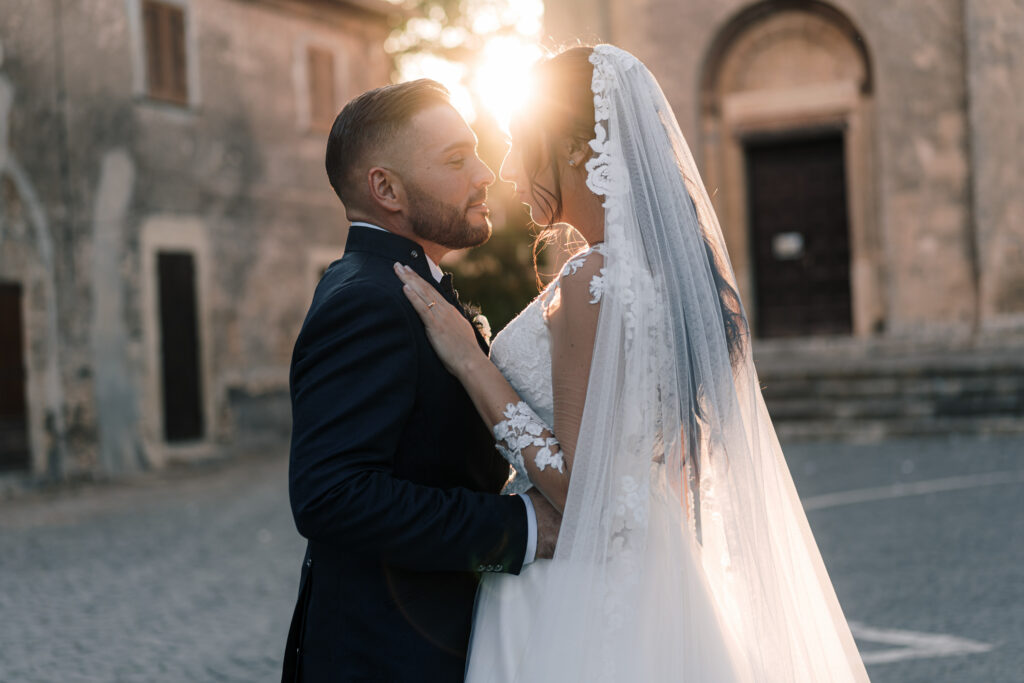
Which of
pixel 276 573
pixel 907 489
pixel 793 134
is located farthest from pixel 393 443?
pixel 793 134

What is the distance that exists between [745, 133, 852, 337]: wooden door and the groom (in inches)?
593

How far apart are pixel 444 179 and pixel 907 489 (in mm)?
7785

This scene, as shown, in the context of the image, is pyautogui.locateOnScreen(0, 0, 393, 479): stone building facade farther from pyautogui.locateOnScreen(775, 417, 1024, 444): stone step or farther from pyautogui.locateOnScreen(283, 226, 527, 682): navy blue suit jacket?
pyautogui.locateOnScreen(283, 226, 527, 682): navy blue suit jacket

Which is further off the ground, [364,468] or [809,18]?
[809,18]

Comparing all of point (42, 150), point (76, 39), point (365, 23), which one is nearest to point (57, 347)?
point (42, 150)

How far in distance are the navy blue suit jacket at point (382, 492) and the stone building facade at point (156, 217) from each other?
13271mm

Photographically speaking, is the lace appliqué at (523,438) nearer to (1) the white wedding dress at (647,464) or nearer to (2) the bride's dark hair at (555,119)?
(1) the white wedding dress at (647,464)

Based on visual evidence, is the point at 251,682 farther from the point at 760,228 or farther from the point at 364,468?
the point at 760,228

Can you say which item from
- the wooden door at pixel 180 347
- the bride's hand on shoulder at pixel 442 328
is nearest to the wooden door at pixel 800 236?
the wooden door at pixel 180 347

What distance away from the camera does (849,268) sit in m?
16.5

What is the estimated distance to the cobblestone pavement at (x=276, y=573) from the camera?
16.8 feet

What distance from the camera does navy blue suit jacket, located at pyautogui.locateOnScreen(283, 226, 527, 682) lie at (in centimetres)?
196

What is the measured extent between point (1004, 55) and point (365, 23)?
10744mm

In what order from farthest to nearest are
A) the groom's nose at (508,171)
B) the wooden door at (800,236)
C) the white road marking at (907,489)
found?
the wooden door at (800,236) < the white road marking at (907,489) < the groom's nose at (508,171)
